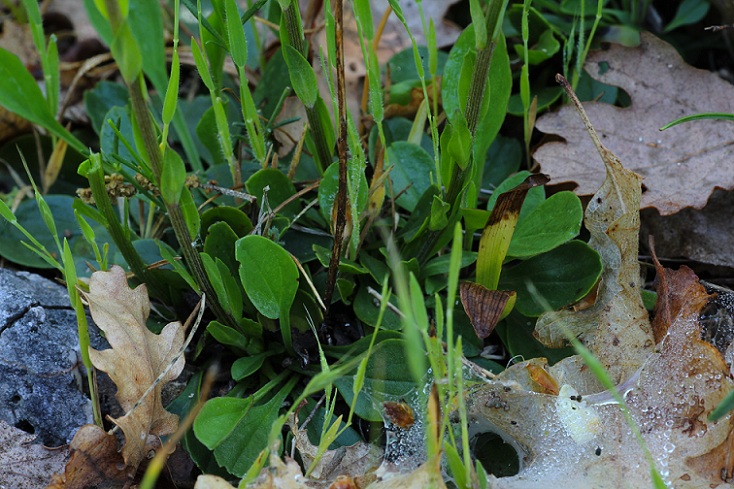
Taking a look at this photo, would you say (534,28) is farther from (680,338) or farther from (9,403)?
(9,403)

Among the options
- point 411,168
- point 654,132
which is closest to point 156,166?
point 411,168

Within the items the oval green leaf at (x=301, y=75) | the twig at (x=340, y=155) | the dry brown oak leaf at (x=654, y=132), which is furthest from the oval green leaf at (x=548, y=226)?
the oval green leaf at (x=301, y=75)

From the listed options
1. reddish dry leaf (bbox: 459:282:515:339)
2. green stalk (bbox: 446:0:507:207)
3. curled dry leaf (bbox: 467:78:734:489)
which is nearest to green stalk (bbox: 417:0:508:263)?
green stalk (bbox: 446:0:507:207)

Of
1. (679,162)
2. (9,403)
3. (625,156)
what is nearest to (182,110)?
(9,403)

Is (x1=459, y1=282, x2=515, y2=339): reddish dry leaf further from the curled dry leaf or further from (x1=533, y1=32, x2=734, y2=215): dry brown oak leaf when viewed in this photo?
(x1=533, y1=32, x2=734, y2=215): dry brown oak leaf

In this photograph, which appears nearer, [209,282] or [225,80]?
[209,282]
